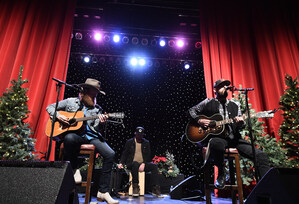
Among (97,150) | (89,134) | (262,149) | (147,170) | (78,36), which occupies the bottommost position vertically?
(147,170)

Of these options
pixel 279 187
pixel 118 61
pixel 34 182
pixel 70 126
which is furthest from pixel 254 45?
pixel 34 182

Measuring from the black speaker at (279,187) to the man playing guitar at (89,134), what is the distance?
2.24 meters

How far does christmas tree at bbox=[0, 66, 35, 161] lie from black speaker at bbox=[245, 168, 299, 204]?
352 centimetres

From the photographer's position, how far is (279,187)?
1.17m

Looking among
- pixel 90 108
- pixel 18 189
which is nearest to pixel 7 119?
pixel 90 108

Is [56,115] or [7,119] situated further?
[7,119]

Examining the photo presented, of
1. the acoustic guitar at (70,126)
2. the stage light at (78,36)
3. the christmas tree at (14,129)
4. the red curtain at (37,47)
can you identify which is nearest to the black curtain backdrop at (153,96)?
the stage light at (78,36)

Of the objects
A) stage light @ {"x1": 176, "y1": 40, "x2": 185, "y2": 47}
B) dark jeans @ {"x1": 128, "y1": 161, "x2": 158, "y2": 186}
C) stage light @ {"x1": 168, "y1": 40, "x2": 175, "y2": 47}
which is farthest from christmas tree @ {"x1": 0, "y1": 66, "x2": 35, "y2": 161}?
stage light @ {"x1": 176, "y1": 40, "x2": 185, "y2": 47}

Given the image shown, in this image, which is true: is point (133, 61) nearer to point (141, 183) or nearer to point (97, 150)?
point (141, 183)

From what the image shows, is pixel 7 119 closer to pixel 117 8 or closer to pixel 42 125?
pixel 42 125

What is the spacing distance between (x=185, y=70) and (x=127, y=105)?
8.06ft

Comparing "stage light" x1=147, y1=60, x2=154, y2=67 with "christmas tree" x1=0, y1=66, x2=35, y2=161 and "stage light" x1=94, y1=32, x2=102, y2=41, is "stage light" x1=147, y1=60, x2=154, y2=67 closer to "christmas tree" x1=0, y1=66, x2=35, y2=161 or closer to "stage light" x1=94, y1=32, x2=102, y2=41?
"stage light" x1=94, y1=32, x2=102, y2=41

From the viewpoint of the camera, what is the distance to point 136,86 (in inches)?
296

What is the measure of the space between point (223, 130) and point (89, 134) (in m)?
2.09
